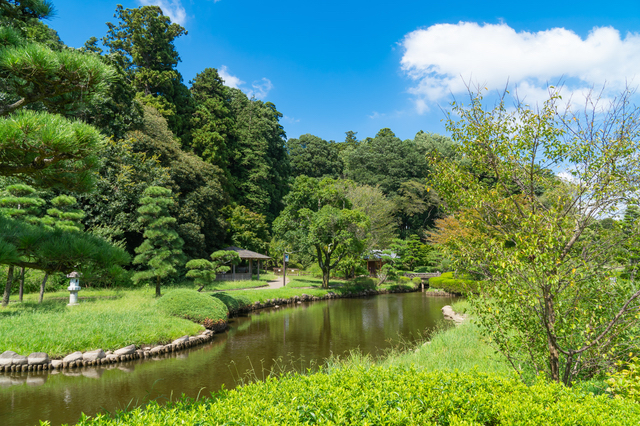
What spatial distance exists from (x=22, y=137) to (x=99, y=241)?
116 centimetres

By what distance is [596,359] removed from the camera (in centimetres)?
373

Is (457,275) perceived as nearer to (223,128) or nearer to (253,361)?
(253,361)

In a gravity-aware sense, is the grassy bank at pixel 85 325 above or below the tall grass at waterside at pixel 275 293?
above

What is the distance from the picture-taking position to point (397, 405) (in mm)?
2787

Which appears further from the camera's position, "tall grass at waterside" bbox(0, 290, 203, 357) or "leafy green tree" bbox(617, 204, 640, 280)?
"tall grass at waterside" bbox(0, 290, 203, 357)

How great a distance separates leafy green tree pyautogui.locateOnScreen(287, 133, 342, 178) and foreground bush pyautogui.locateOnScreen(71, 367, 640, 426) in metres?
42.8

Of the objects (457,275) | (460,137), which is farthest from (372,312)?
(460,137)

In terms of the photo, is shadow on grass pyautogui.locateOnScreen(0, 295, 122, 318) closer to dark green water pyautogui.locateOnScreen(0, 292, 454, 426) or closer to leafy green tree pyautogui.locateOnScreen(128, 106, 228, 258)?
dark green water pyautogui.locateOnScreen(0, 292, 454, 426)

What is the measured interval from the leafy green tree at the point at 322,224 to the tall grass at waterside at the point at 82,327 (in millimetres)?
11226

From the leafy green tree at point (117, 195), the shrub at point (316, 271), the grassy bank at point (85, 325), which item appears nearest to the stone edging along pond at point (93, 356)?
the grassy bank at point (85, 325)

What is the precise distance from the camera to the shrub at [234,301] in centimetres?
1462

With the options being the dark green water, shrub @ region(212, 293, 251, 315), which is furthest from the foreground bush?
shrub @ region(212, 293, 251, 315)

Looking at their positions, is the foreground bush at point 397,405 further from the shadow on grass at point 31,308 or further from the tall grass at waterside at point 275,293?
the tall grass at waterside at point 275,293

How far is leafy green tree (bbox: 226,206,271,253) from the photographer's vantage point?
27.6m
